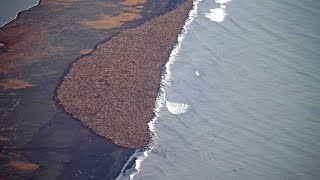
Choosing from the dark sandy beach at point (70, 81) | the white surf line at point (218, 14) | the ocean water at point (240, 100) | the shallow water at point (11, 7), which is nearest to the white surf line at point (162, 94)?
the ocean water at point (240, 100)

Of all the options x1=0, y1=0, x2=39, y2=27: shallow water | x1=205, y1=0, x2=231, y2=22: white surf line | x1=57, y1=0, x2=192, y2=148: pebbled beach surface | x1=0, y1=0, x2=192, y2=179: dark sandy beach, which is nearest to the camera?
x1=0, y1=0, x2=192, y2=179: dark sandy beach

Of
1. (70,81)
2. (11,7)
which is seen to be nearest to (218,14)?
(70,81)

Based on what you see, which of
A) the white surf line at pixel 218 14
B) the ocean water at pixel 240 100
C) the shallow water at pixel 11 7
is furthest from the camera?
the white surf line at pixel 218 14

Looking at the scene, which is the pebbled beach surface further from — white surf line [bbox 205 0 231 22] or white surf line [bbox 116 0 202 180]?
white surf line [bbox 205 0 231 22]

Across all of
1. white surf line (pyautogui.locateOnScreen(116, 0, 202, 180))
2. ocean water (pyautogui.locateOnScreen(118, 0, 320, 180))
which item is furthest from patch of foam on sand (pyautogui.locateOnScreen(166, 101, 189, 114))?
white surf line (pyautogui.locateOnScreen(116, 0, 202, 180))

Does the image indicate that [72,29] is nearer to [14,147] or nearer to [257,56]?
[14,147]

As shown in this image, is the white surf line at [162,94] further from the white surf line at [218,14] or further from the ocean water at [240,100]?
the white surf line at [218,14]

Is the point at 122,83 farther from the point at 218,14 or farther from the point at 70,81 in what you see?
the point at 218,14
